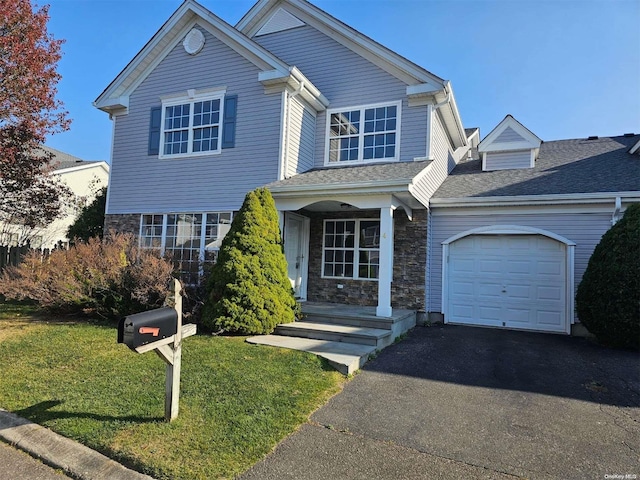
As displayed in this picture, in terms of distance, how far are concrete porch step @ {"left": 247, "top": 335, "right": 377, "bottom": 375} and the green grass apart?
0.18 metres

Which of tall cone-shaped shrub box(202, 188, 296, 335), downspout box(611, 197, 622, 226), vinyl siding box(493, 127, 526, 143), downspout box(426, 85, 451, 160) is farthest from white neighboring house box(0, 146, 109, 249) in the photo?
downspout box(611, 197, 622, 226)

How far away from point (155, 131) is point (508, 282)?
399 inches

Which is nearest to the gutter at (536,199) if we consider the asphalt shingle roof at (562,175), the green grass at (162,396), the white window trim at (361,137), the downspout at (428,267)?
the asphalt shingle roof at (562,175)

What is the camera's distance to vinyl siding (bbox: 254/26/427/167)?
33.3 feet

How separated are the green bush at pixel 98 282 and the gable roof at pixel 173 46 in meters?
5.27

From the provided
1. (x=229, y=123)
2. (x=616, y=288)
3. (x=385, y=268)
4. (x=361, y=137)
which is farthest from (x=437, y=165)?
(x=229, y=123)

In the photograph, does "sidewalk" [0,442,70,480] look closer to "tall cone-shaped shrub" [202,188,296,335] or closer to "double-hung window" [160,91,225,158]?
"tall cone-shaped shrub" [202,188,296,335]

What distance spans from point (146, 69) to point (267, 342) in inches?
361

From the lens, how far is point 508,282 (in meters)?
9.41

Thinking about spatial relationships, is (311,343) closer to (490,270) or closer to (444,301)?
(444,301)

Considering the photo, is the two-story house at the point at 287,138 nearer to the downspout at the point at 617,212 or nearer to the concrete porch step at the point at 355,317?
the concrete porch step at the point at 355,317

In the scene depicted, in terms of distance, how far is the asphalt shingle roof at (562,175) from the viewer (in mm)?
9234

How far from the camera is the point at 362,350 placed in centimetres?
648

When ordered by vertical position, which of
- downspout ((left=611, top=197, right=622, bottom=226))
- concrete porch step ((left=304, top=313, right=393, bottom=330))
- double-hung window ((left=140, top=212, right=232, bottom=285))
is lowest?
concrete porch step ((left=304, top=313, right=393, bottom=330))
